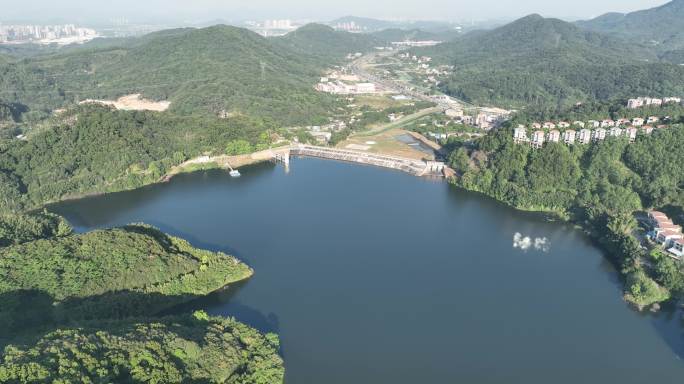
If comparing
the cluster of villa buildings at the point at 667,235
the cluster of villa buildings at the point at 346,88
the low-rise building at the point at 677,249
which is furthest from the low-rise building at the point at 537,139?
the cluster of villa buildings at the point at 346,88

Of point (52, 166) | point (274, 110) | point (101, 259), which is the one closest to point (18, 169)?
point (52, 166)

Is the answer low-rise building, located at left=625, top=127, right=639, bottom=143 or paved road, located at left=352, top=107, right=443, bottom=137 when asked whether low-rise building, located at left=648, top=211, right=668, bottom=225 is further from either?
paved road, located at left=352, top=107, right=443, bottom=137

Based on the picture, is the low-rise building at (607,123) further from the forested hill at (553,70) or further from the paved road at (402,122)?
the forested hill at (553,70)

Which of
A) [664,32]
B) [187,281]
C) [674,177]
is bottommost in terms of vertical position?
[187,281]

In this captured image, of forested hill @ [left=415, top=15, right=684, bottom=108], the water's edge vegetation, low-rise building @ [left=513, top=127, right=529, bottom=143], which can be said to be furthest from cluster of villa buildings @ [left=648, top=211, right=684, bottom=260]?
forested hill @ [left=415, top=15, right=684, bottom=108]

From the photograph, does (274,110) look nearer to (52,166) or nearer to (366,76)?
(52,166)

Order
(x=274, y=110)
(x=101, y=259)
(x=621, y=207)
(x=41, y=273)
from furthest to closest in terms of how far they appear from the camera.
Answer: (x=274, y=110) → (x=621, y=207) → (x=101, y=259) → (x=41, y=273)

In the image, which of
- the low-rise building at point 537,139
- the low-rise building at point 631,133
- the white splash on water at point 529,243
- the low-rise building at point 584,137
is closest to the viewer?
the white splash on water at point 529,243
